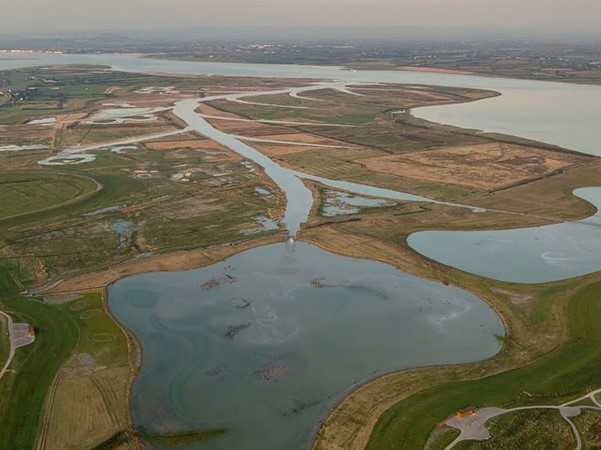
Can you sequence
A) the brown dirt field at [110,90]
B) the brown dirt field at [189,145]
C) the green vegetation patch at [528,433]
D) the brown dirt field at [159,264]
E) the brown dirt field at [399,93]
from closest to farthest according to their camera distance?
the green vegetation patch at [528,433], the brown dirt field at [159,264], the brown dirt field at [189,145], the brown dirt field at [399,93], the brown dirt field at [110,90]

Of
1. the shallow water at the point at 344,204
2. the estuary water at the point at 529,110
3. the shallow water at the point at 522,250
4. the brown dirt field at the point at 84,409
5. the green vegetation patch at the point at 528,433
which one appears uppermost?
the estuary water at the point at 529,110

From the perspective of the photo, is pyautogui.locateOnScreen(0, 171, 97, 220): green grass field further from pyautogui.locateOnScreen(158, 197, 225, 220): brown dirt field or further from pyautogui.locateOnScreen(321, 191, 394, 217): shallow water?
pyautogui.locateOnScreen(321, 191, 394, 217): shallow water

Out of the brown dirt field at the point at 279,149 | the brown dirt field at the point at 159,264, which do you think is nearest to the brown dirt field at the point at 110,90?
the brown dirt field at the point at 279,149

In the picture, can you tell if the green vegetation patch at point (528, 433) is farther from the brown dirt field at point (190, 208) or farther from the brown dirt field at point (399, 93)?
the brown dirt field at point (399, 93)

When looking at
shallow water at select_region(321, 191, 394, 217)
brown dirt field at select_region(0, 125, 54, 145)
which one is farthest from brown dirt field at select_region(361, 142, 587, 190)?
brown dirt field at select_region(0, 125, 54, 145)

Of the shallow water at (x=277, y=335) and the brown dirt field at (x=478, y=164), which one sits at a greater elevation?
the brown dirt field at (x=478, y=164)

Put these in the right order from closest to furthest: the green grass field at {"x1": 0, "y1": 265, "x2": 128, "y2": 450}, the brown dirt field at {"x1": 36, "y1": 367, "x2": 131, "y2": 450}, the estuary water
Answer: the brown dirt field at {"x1": 36, "y1": 367, "x2": 131, "y2": 450}, the green grass field at {"x1": 0, "y1": 265, "x2": 128, "y2": 450}, the estuary water

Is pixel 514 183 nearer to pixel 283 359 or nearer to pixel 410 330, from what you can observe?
pixel 410 330
